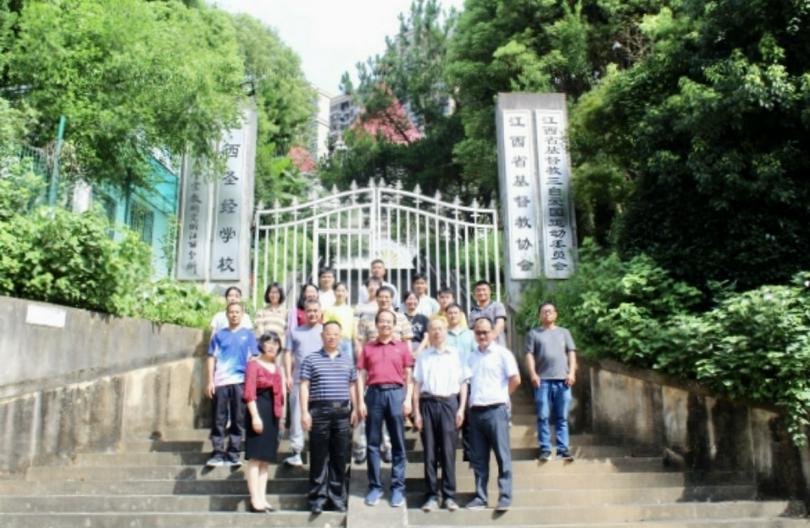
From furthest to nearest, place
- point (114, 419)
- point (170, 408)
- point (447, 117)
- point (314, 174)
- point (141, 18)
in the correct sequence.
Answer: point (314, 174) < point (447, 117) < point (141, 18) < point (170, 408) < point (114, 419)

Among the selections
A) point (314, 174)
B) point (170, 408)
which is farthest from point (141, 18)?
point (314, 174)

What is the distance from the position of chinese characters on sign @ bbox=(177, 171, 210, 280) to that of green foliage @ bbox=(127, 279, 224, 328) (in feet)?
1.90

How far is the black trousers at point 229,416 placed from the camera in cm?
601

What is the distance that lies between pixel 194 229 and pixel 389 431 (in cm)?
543

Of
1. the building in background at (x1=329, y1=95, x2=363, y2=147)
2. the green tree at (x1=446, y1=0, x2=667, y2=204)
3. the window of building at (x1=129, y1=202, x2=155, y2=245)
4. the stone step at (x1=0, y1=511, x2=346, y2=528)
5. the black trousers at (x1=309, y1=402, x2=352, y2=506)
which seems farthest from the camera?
the building in background at (x1=329, y1=95, x2=363, y2=147)

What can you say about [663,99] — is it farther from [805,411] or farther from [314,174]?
[314,174]

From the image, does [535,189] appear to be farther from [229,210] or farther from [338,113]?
[338,113]

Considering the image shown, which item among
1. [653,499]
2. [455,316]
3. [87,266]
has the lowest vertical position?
[653,499]

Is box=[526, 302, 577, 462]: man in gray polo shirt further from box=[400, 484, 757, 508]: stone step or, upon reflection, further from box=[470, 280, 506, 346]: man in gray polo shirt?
box=[400, 484, 757, 508]: stone step

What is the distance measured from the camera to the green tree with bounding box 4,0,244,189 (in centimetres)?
762

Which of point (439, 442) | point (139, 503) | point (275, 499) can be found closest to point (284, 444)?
point (275, 499)

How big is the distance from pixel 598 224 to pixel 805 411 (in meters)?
7.22

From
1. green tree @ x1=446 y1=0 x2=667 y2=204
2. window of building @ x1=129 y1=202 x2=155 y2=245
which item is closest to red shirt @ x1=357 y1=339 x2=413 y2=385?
window of building @ x1=129 y1=202 x2=155 y2=245

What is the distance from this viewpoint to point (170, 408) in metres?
7.54
